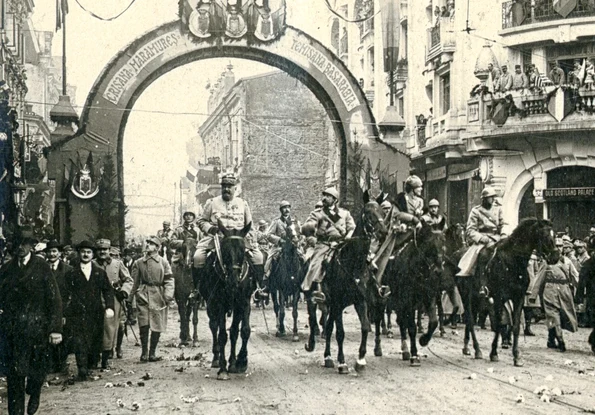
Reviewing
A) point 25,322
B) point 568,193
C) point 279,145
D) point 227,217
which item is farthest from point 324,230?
point 279,145

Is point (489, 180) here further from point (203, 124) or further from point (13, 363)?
point (203, 124)

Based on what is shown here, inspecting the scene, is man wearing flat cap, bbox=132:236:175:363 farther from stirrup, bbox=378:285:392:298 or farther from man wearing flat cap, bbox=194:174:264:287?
stirrup, bbox=378:285:392:298

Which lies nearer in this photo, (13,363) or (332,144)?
(13,363)

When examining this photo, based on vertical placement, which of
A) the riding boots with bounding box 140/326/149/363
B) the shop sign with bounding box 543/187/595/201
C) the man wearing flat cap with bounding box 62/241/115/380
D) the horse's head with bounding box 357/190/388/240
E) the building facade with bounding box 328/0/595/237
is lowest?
the riding boots with bounding box 140/326/149/363

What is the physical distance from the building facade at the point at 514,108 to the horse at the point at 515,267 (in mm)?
13301

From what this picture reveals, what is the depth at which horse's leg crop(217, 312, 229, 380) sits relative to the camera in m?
11.6

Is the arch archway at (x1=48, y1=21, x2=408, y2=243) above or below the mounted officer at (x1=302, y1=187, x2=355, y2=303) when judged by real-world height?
above

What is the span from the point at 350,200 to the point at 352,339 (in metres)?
7.72

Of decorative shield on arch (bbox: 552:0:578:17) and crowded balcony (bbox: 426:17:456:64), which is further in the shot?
crowded balcony (bbox: 426:17:456:64)

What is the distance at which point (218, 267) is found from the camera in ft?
39.2

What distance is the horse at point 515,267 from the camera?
1247cm

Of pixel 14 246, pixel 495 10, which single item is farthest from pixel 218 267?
pixel 495 10

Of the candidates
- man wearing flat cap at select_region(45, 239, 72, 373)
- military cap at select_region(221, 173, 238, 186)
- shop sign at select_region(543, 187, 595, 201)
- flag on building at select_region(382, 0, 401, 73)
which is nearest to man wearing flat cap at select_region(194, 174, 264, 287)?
military cap at select_region(221, 173, 238, 186)

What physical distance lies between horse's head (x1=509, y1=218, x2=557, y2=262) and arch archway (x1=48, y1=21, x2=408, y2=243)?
11.1 metres
